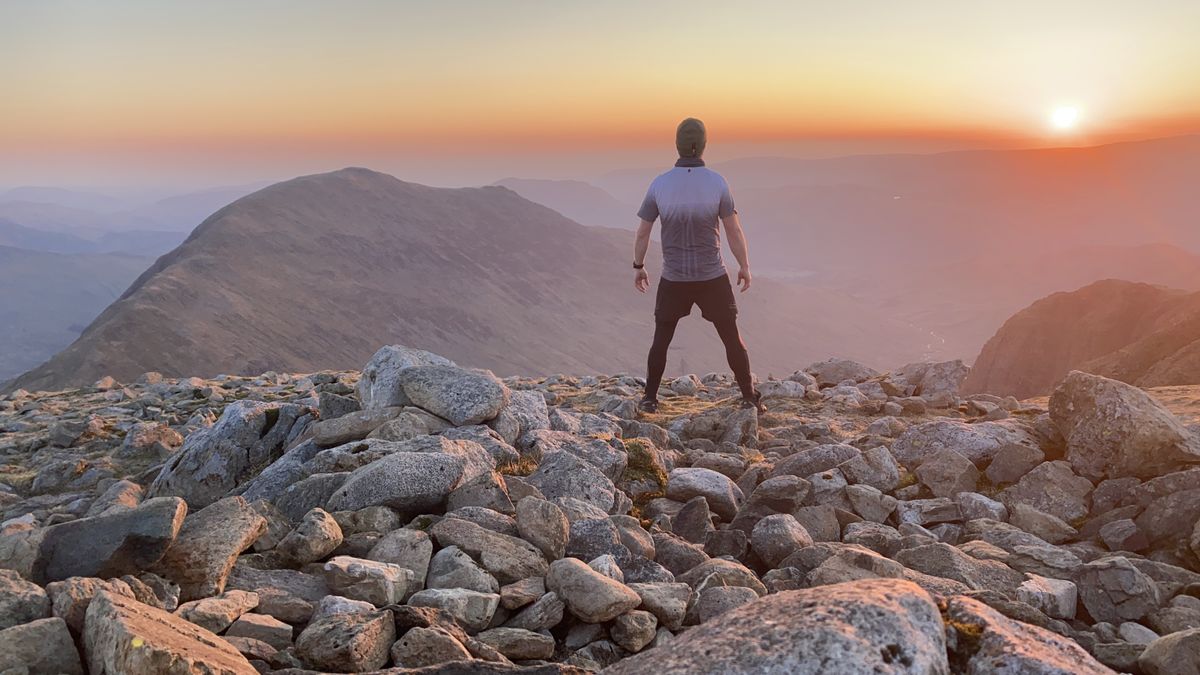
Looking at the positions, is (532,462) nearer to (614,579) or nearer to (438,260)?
(614,579)

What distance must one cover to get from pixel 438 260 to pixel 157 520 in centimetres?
14722

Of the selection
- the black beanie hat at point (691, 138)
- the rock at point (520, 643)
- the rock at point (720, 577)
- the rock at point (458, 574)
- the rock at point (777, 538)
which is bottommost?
the rock at point (777, 538)

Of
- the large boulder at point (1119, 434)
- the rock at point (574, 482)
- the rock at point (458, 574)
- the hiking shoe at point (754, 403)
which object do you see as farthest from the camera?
the hiking shoe at point (754, 403)

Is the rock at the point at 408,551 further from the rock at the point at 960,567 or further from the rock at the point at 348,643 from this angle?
the rock at the point at 960,567

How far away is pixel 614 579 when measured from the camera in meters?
4.44

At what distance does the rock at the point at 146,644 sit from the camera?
278 centimetres

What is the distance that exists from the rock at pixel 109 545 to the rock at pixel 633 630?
8.26 feet

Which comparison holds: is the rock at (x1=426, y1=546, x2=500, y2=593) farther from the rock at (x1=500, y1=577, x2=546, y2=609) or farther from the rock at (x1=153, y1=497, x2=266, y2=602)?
the rock at (x1=153, y1=497, x2=266, y2=602)

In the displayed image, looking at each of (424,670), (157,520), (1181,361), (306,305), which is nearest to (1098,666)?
(424,670)

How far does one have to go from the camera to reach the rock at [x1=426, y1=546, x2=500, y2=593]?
4367 millimetres

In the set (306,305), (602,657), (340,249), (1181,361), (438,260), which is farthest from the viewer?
(438,260)

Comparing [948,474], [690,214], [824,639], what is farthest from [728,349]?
[824,639]

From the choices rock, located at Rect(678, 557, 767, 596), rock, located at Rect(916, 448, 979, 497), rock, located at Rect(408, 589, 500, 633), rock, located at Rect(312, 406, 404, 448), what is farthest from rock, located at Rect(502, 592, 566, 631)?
rock, located at Rect(916, 448, 979, 497)

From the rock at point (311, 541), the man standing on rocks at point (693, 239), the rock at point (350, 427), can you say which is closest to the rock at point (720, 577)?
the rock at point (311, 541)
